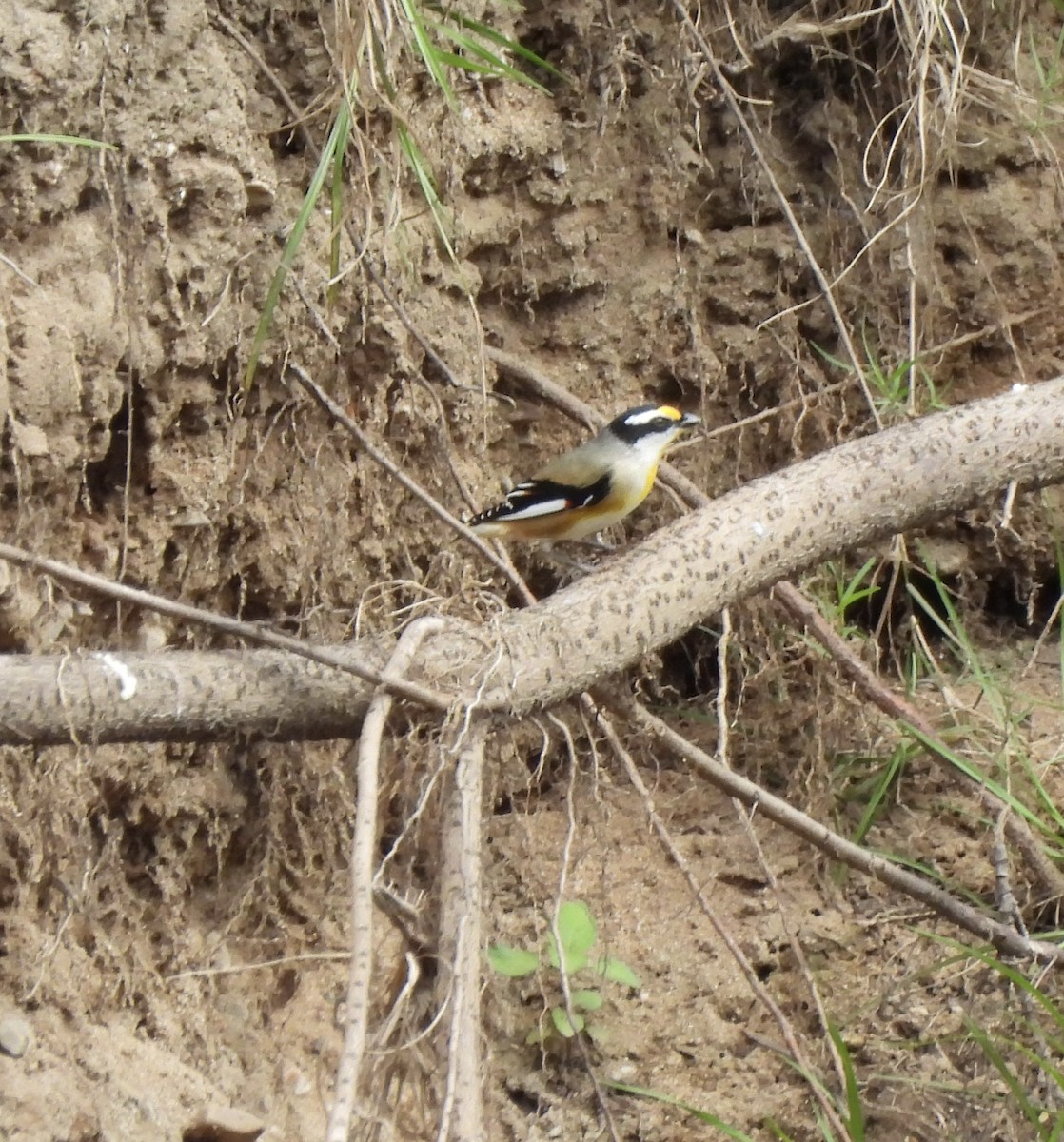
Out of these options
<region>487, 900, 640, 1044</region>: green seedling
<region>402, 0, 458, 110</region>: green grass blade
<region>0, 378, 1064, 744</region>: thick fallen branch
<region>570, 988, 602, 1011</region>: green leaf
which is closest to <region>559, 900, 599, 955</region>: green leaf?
<region>487, 900, 640, 1044</region>: green seedling

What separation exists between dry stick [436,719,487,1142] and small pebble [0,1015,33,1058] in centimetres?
103

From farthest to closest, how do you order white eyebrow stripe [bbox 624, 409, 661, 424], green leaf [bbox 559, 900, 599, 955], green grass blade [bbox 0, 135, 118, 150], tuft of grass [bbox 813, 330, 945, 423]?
tuft of grass [bbox 813, 330, 945, 423], white eyebrow stripe [bbox 624, 409, 661, 424], green leaf [bbox 559, 900, 599, 955], green grass blade [bbox 0, 135, 118, 150]

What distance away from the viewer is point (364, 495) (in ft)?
10.4

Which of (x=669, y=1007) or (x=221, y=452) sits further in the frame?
(x=669, y=1007)

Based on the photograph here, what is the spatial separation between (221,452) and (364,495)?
41 centimetres

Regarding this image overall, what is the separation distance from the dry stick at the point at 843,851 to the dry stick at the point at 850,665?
1.21 ft

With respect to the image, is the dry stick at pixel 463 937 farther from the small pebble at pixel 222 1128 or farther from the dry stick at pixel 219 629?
the small pebble at pixel 222 1128

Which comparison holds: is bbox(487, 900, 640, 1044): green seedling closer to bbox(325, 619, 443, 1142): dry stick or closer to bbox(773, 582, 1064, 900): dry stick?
bbox(773, 582, 1064, 900): dry stick

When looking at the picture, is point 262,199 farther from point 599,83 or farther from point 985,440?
point 985,440

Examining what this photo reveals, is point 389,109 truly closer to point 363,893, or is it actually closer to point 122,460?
point 122,460

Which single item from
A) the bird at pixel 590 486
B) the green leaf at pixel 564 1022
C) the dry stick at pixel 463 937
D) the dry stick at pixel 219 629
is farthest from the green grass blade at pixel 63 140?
the green leaf at pixel 564 1022

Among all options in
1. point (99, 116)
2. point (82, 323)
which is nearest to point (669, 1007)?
point (82, 323)

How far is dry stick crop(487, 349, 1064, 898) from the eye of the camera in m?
3.25

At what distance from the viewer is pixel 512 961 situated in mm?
3096
